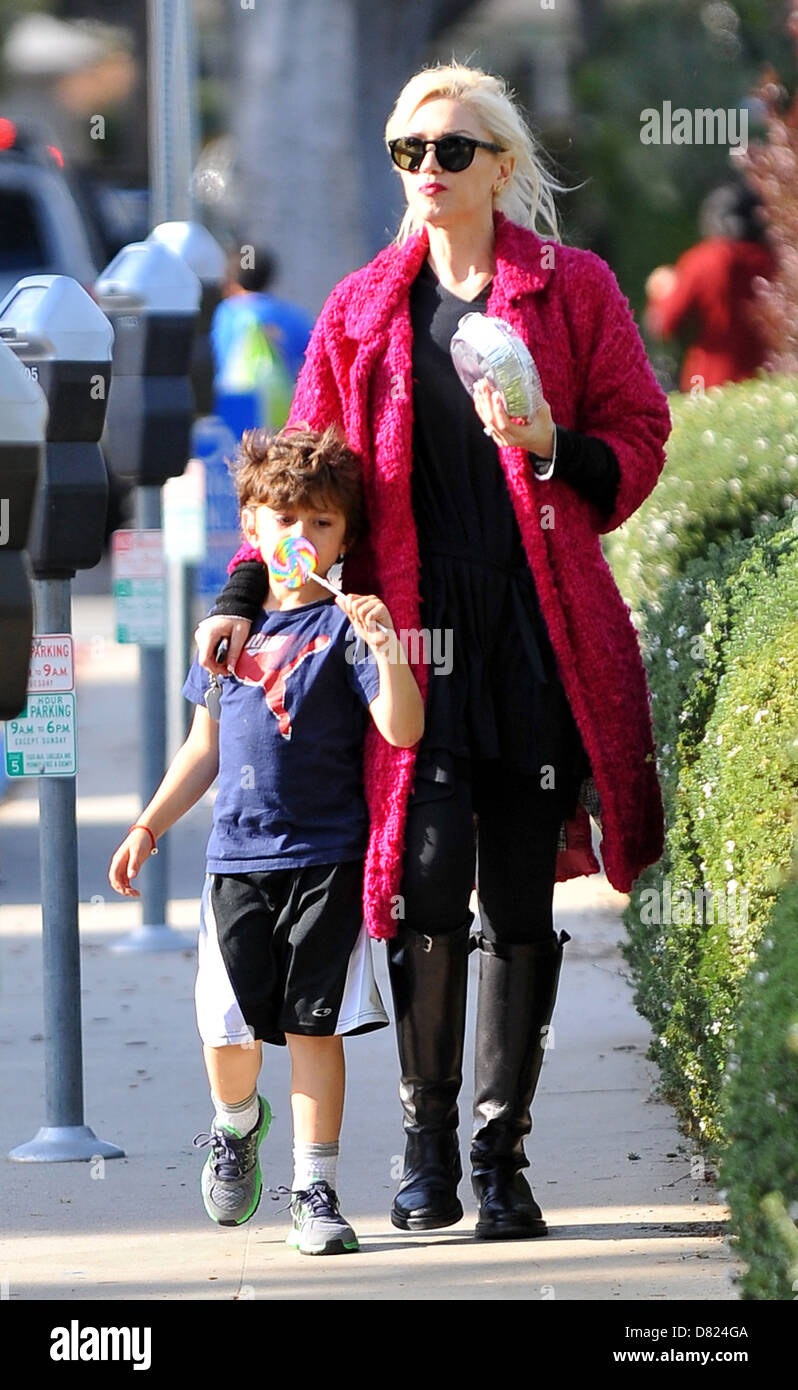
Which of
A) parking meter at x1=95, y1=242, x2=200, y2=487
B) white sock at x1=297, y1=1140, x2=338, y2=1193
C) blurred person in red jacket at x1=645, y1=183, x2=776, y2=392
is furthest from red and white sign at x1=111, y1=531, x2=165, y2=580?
blurred person in red jacket at x1=645, y1=183, x2=776, y2=392

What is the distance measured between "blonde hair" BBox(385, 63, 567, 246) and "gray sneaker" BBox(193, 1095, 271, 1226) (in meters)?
1.55

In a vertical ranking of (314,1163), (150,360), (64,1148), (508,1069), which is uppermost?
(150,360)

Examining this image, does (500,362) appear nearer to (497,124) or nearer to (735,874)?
(497,124)

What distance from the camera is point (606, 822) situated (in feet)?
12.7

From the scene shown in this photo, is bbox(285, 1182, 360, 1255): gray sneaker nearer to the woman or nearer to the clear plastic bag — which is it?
the woman

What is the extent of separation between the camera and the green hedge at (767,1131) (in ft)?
9.25

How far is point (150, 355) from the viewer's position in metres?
5.75

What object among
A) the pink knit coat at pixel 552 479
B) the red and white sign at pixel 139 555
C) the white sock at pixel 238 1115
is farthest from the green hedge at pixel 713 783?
the red and white sign at pixel 139 555

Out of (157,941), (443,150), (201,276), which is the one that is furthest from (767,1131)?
(201,276)

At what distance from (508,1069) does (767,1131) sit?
1084 millimetres

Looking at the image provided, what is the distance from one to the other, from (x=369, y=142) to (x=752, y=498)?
13.4 meters

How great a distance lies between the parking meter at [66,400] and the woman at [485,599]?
0.53 meters

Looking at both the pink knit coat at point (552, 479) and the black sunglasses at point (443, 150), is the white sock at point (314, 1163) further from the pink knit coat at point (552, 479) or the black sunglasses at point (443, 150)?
the black sunglasses at point (443, 150)
